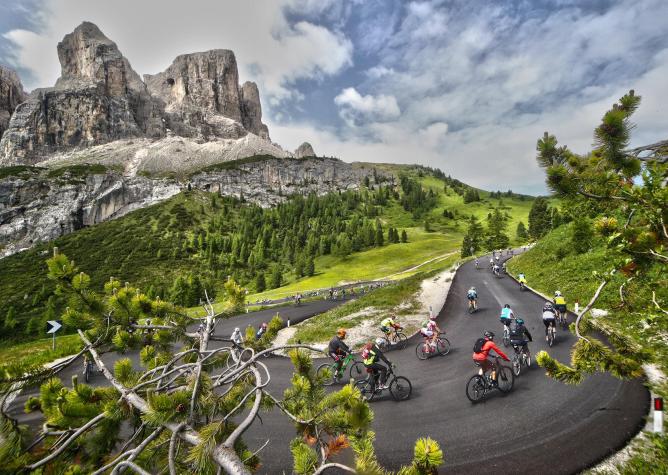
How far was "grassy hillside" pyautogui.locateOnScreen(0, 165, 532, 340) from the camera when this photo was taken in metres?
90.7

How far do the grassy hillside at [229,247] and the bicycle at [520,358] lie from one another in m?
57.7

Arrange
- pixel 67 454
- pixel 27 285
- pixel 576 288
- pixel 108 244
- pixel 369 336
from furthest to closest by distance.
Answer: pixel 108 244 → pixel 27 285 → pixel 576 288 → pixel 369 336 → pixel 67 454

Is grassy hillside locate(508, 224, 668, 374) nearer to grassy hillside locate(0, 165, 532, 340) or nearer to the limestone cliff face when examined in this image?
grassy hillside locate(0, 165, 532, 340)

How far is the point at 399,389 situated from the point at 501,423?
3554 millimetres

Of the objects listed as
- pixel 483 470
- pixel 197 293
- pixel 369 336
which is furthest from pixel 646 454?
pixel 197 293

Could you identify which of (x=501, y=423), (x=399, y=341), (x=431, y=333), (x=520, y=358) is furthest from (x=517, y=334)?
(x=399, y=341)

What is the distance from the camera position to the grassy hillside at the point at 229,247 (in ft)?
298

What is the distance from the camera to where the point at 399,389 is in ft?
39.6

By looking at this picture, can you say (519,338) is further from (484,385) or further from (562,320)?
(562,320)

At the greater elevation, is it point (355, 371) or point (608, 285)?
point (608, 285)

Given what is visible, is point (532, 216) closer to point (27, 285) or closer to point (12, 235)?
point (27, 285)

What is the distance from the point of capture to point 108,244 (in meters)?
142

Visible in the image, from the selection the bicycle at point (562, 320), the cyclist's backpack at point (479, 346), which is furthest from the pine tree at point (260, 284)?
the cyclist's backpack at point (479, 346)

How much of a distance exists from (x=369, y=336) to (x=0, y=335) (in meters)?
97.2
